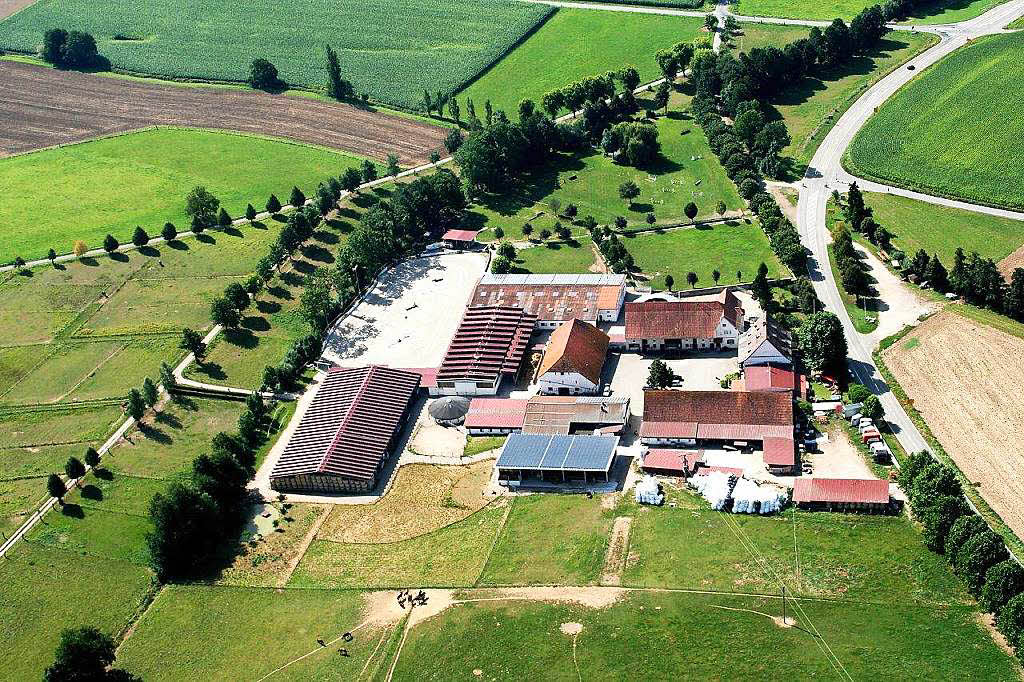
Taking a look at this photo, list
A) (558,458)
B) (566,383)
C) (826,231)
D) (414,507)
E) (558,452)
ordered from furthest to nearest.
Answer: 1. (826,231)
2. (566,383)
3. (558,452)
4. (558,458)
5. (414,507)

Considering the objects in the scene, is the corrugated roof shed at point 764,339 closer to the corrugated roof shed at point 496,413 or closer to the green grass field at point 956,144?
the corrugated roof shed at point 496,413

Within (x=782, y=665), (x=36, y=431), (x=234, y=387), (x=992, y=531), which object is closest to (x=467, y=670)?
(x=782, y=665)

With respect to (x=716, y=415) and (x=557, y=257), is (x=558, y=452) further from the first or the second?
(x=557, y=257)

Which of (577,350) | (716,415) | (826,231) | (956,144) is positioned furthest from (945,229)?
(577,350)

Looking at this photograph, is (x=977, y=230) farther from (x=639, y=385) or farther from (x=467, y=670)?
(x=467, y=670)

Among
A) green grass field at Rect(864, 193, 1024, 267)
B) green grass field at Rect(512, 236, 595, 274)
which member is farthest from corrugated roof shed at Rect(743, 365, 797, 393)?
green grass field at Rect(864, 193, 1024, 267)

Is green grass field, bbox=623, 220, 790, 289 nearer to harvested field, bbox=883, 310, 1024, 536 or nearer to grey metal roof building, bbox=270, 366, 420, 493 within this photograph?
harvested field, bbox=883, 310, 1024, 536

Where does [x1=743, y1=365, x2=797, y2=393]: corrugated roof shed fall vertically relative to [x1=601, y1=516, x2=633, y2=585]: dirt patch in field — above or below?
above
